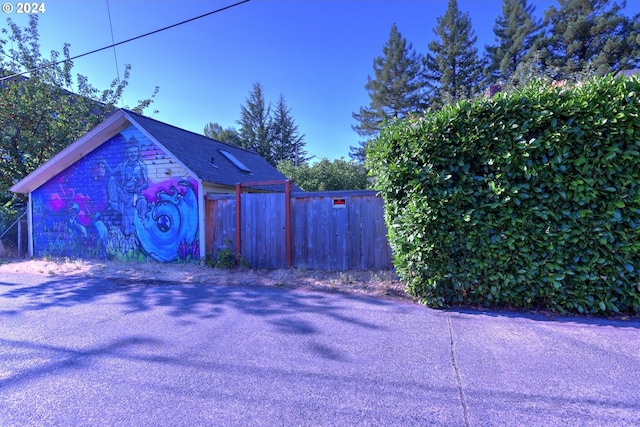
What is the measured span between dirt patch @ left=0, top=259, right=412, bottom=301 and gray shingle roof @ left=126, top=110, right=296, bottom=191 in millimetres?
2564

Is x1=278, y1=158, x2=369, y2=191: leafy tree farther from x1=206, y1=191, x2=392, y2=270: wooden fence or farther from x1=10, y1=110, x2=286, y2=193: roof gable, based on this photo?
x1=206, y1=191, x2=392, y2=270: wooden fence

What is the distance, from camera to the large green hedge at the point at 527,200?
3764 mm

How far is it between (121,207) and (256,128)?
81.2 feet

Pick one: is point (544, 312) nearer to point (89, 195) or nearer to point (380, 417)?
point (380, 417)

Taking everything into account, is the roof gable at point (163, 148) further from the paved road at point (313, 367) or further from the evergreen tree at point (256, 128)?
the evergreen tree at point (256, 128)

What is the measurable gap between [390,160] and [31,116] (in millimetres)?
13888

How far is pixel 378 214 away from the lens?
671 cm

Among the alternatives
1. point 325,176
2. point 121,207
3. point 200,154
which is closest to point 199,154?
point 200,154

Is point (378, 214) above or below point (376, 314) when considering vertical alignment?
above

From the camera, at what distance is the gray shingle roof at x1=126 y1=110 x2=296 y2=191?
8461 mm

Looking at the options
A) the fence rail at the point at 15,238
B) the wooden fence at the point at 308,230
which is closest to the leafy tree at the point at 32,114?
the fence rail at the point at 15,238

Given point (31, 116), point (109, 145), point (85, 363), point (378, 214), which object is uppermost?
point (31, 116)

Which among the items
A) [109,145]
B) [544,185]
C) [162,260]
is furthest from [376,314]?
[109,145]

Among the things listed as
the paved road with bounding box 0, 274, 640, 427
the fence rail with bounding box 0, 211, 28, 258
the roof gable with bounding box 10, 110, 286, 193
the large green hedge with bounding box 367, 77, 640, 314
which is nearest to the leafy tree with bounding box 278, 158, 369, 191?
the roof gable with bounding box 10, 110, 286, 193
